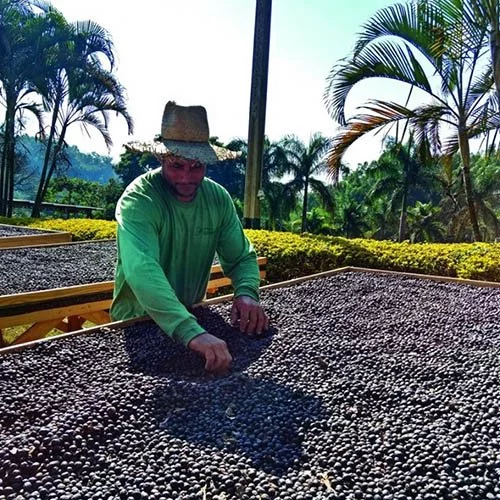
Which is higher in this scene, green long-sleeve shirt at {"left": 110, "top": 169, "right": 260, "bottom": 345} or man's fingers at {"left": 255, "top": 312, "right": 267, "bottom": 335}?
green long-sleeve shirt at {"left": 110, "top": 169, "right": 260, "bottom": 345}

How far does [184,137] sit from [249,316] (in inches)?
35.8

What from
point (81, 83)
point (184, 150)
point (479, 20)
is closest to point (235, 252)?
point (184, 150)

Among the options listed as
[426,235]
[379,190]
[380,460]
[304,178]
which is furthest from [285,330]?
[426,235]

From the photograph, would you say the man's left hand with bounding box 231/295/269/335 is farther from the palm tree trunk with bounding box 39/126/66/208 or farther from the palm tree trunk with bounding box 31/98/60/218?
the palm tree trunk with bounding box 39/126/66/208

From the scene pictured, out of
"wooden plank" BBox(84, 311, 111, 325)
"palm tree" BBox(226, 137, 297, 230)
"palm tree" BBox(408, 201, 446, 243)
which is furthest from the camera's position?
"palm tree" BBox(408, 201, 446, 243)

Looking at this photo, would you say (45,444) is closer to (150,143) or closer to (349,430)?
(349,430)

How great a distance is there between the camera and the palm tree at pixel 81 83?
509 inches

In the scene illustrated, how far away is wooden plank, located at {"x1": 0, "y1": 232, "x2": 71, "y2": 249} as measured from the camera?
6.25 metres

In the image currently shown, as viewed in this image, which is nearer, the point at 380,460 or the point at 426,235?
the point at 380,460

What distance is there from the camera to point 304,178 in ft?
83.9

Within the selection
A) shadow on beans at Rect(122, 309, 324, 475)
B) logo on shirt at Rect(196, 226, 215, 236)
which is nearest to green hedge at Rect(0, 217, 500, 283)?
logo on shirt at Rect(196, 226, 215, 236)

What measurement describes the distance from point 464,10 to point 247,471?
6516 mm

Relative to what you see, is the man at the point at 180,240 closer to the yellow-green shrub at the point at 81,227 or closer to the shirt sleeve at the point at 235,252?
the shirt sleeve at the point at 235,252

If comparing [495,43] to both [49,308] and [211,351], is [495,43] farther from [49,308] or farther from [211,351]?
[211,351]
